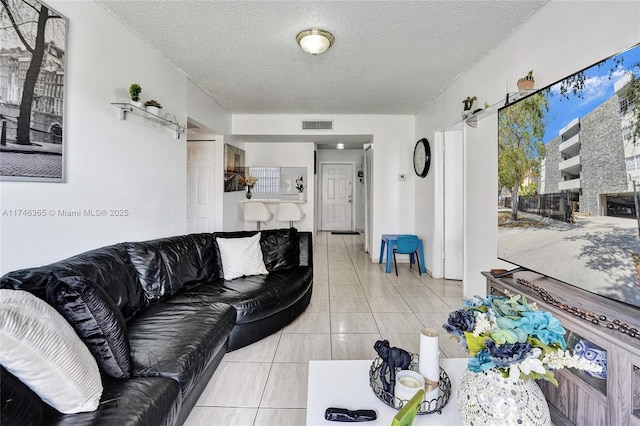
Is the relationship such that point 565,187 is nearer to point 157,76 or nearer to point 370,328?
point 370,328

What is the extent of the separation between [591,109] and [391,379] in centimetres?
146

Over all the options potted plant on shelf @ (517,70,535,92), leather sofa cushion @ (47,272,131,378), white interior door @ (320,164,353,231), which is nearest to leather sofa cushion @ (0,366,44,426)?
leather sofa cushion @ (47,272,131,378)

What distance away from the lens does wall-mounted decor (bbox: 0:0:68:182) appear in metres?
1.56

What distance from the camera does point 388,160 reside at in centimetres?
521

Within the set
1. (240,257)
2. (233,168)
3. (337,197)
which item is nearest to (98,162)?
(240,257)

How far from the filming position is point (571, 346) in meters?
1.34

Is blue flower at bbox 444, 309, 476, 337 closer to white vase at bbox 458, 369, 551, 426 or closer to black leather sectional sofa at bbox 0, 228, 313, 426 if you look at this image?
white vase at bbox 458, 369, 551, 426

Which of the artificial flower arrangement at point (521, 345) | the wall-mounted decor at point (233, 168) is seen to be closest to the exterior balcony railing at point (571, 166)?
the artificial flower arrangement at point (521, 345)

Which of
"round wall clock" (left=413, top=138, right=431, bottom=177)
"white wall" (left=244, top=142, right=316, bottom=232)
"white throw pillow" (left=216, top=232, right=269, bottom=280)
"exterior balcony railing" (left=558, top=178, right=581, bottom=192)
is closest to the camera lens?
"exterior balcony railing" (left=558, top=178, right=581, bottom=192)

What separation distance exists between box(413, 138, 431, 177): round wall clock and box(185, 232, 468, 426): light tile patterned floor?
1.61 metres

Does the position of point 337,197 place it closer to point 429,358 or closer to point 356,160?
point 356,160

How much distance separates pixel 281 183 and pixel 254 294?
450 centimetres

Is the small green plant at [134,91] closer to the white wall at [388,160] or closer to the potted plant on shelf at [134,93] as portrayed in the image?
the potted plant on shelf at [134,93]

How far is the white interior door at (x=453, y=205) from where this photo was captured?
4176 millimetres
